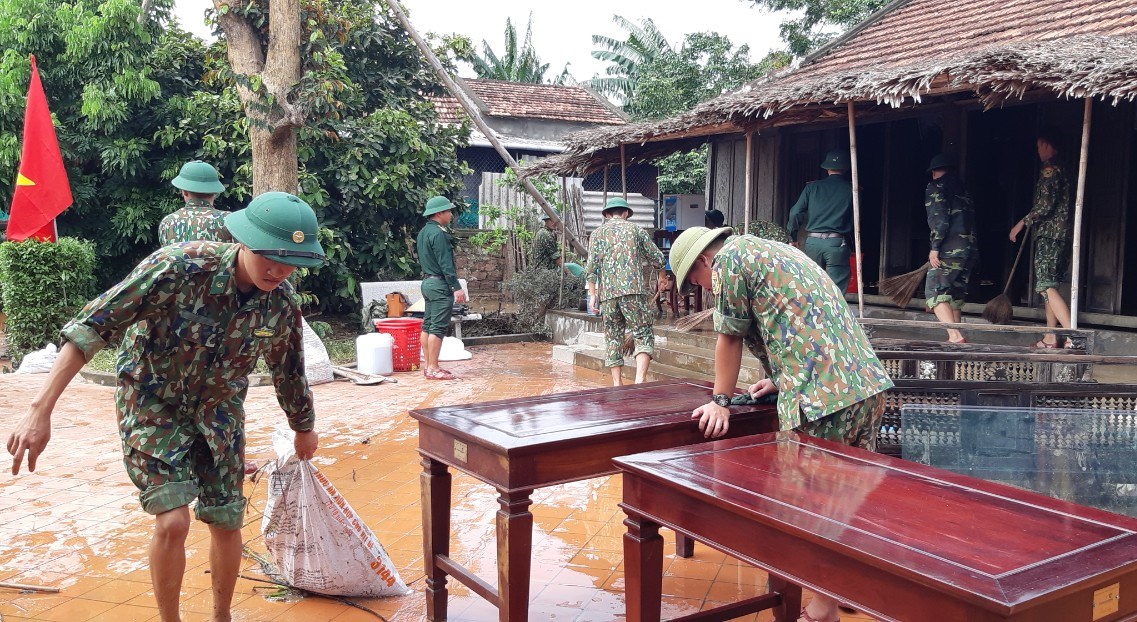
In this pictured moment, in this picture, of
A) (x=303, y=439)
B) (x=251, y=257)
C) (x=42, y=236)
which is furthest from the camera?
(x=42, y=236)

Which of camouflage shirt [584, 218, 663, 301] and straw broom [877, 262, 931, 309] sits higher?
camouflage shirt [584, 218, 663, 301]

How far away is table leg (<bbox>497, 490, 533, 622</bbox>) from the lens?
3156 millimetres

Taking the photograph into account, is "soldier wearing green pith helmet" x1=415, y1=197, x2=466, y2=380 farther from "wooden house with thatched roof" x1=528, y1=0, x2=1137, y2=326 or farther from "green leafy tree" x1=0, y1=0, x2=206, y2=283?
"green leafy tree" x1=0, y1=0, x2=206, y2=283

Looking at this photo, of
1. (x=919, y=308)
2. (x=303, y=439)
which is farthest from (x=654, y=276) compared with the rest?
(x=303, y=439)

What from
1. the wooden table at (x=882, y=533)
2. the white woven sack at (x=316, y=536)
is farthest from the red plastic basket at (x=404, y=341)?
the wooden table at (x=882, y=533)

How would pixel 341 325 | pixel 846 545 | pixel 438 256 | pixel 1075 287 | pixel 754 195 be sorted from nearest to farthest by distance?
1. pixel 846 545
2. pixel 1075 287
3. pixel 438 256
4. pixel 754 195
5. pixel 341 325

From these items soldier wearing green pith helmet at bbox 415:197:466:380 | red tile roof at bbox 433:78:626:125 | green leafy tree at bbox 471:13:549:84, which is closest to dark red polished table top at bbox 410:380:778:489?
soldier wearing green pith helmet at bbox 415:197:466:380

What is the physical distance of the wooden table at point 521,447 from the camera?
3162mm

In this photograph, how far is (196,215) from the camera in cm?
623

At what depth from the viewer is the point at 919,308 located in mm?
9875

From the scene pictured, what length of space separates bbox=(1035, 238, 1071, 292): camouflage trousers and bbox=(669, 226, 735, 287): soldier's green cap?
5.29 meters

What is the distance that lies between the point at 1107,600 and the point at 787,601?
67.3 inches

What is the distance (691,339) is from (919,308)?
2608 millimetres

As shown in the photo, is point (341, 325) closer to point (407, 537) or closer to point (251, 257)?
point (407, 537)
